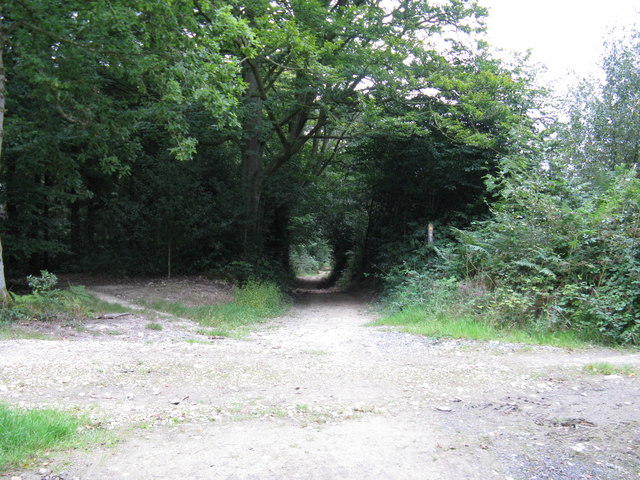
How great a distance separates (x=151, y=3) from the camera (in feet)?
25.0

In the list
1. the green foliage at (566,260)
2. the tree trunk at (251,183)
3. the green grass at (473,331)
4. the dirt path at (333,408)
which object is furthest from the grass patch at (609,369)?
the tree trunk at (251,183)

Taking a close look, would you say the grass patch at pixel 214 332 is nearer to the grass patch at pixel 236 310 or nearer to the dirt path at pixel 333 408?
the grass patch at pixel 236 310

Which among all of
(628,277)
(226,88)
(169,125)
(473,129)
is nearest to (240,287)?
(169,125)

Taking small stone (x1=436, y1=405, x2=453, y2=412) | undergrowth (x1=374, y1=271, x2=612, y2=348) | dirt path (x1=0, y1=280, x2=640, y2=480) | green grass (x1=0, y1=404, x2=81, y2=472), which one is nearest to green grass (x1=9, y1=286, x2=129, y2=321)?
dirt path (x1=0, y1=280, x2=640, y2=480)

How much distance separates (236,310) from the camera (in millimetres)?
11750

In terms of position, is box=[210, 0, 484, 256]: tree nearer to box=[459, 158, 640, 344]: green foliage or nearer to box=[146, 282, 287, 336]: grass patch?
box=[146, 282, 287, 336]: grass patch

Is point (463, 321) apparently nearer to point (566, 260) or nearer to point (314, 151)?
point (566, 260)

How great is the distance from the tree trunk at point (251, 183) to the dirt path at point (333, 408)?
31.8ft

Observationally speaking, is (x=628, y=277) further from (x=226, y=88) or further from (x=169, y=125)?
(x=169, y=125)

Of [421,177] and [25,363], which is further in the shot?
[421,177]

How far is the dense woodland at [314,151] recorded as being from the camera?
330 inches

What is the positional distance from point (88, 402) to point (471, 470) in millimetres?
3428

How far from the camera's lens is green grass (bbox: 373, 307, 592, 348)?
294 inches

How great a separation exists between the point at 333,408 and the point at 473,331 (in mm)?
4493
